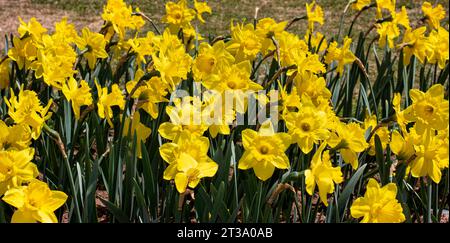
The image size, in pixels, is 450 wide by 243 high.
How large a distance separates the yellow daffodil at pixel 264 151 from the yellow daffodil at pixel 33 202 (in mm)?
500

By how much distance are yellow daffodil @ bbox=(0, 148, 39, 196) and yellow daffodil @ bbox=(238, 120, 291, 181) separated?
56 cm

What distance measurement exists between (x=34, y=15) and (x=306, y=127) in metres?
5.96

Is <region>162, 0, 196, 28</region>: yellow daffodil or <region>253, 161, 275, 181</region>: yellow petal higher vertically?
<region>162, 0, 196, 28</region>: yellow daffodil

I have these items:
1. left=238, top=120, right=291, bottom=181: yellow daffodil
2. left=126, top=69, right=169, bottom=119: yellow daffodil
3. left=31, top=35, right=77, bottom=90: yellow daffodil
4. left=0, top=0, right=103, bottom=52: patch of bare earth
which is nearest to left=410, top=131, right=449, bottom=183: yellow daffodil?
left=238, top=120, right=291, bottom=181: yellow daffodil

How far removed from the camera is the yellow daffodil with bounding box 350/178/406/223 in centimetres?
163

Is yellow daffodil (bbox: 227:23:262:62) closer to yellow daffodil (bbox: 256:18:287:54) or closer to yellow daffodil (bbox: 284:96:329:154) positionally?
yellow daffodil (bbox: 256:18:287:54)

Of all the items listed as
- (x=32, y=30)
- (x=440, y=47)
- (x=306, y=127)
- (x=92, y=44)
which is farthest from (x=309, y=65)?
(x=32, y=30)

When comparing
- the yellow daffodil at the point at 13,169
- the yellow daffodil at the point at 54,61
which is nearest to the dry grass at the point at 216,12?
the yellow daffodil at the point at 54,61

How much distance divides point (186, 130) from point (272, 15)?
5654 mm

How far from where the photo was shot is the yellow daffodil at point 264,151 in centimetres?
169

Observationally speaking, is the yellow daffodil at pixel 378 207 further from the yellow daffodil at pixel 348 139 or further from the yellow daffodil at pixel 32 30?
the yellow daffodil at pixel 32 30

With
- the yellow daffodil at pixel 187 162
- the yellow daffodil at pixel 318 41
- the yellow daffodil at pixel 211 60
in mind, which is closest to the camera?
the yellow daffodil at pixel 187 162

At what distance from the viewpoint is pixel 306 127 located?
1810 millimetres

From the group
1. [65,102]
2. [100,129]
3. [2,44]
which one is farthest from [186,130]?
[2,44]
